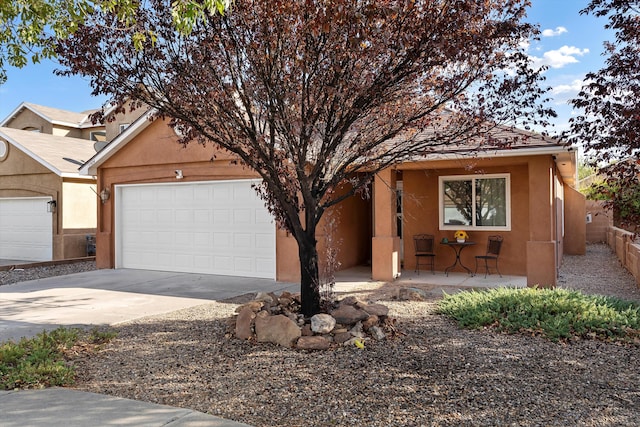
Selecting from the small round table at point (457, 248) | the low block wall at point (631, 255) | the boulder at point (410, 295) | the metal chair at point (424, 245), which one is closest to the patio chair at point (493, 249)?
the small round table at point (457, 248)

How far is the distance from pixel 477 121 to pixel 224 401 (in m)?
4.27

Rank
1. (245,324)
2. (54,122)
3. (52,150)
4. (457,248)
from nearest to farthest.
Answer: (245,324) → (457,248) → (52,150) → (54,122)

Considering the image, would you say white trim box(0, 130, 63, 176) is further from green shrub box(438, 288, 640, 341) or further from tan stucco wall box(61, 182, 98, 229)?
green shrub box(438, 288, 640, 341)

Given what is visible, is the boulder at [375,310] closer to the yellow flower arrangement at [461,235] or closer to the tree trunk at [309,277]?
the tree trunk at [309,277]

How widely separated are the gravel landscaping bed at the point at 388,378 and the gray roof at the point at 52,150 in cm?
1144

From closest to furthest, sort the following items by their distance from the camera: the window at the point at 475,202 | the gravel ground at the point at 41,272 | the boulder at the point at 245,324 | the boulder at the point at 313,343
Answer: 1. the boulder at the point at 313,343
2. the boulder at the point at 245,324
3. the window at the point at 475,202
4. the gravel ground at the point at 41,272

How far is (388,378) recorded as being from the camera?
4547 millimetres

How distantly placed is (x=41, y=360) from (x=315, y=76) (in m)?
4.23

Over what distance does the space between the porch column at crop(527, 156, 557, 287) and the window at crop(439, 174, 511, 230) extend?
1.79 meters

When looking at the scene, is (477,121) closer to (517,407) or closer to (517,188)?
(517,407)

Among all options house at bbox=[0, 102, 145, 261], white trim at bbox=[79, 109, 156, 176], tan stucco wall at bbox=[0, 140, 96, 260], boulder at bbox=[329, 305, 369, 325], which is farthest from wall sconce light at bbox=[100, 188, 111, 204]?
boulder at bbox=[329, 305, 369, 325]

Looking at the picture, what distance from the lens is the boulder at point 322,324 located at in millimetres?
5758

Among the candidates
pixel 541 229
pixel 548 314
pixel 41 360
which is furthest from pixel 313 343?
pixel 541 229

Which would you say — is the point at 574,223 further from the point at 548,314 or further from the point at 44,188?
the point at 44,188
